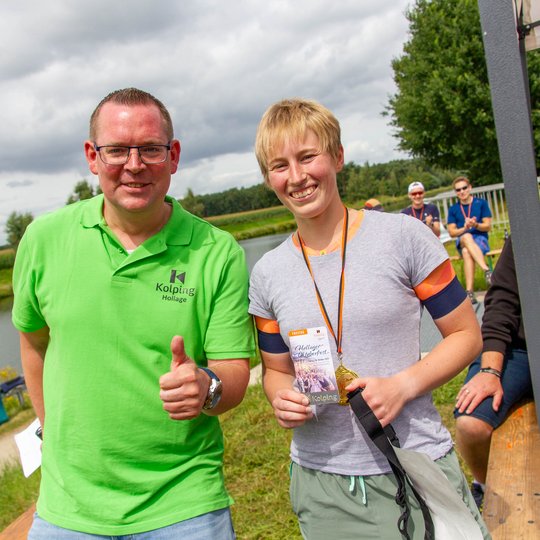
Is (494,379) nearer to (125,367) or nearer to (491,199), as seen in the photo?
(125,367)

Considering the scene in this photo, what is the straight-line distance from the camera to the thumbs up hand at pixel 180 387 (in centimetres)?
167

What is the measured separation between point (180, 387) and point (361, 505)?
0.66 metres

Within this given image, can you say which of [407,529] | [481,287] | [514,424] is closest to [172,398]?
[407,529]

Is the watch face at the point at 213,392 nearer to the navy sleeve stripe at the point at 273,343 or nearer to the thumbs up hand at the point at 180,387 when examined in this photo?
the thumbs up hand at the point at 180,387

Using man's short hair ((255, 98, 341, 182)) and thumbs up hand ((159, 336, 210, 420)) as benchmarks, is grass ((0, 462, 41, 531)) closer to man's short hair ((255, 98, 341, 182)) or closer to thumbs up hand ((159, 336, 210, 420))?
thumbs up hand ((159, 336, 210, 420))

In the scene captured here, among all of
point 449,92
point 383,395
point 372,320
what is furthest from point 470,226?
point 449,92

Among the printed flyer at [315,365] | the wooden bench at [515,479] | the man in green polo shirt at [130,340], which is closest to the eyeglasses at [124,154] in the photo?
the man in green polo shirt at [130,340]

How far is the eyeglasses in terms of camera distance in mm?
1990

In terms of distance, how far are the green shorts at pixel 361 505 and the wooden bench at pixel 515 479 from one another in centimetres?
42

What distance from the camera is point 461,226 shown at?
9156 mm

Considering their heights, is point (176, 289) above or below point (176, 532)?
above

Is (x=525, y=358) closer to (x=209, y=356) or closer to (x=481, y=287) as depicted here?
(x=209, y=356)

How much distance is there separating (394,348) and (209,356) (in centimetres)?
63

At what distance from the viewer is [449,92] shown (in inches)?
966
